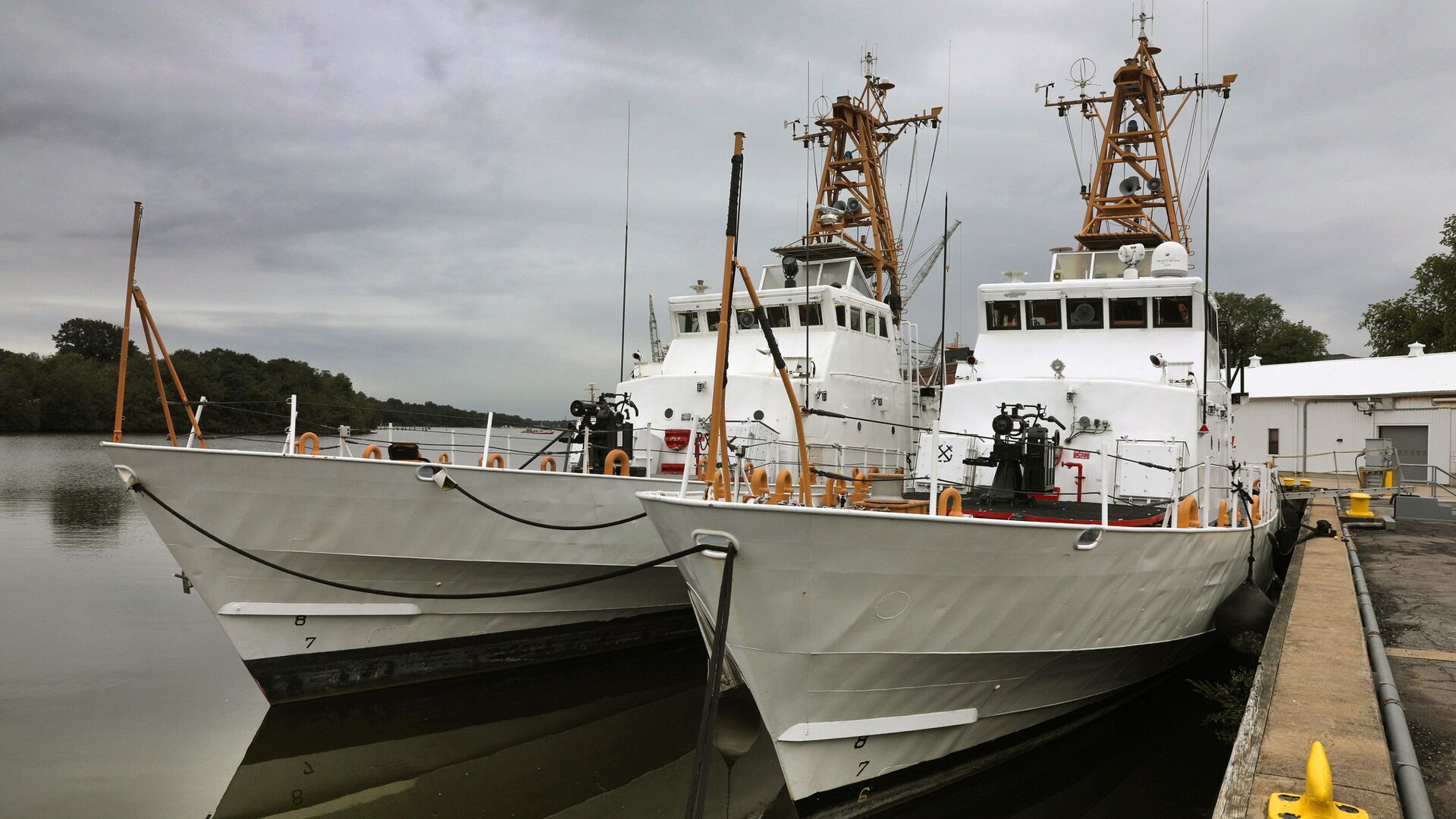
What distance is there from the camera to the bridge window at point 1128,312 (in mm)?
11305

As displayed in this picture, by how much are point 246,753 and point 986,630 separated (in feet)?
24.8

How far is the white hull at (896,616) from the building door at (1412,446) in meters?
24.5

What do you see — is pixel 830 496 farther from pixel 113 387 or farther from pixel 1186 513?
pixel 113 387

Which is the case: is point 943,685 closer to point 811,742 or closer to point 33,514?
point 811,742

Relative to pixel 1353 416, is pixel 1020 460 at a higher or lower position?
lower

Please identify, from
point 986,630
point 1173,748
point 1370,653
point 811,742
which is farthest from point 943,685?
point 1173,748

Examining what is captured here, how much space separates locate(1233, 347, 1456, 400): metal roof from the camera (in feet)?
89.6

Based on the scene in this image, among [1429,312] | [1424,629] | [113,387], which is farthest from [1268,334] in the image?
[113,387]

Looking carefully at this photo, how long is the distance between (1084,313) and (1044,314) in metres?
0.49

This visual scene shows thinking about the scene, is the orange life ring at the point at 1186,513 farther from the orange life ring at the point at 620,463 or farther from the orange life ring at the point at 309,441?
the orange life ring at the point at 309,441

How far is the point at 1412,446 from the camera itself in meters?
26.4

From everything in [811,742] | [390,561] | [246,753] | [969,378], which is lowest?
[246,753]

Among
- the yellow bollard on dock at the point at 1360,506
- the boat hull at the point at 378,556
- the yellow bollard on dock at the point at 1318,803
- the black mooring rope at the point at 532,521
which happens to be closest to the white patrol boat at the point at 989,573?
the yellow bollard on dock at the point at 1318,803

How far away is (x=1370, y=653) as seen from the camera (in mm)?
6344
